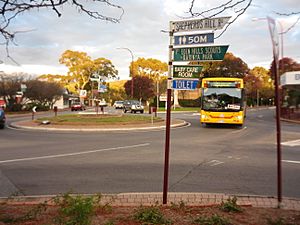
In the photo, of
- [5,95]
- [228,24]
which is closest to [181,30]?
[228,24]

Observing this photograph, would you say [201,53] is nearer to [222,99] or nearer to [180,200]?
[180,200]

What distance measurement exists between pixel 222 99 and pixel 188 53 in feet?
54.1

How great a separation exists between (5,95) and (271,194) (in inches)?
1945

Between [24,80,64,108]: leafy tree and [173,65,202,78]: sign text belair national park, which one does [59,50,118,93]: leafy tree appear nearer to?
[24,80,64,108]: leafy tree

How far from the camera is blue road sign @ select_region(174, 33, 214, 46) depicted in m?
5.32

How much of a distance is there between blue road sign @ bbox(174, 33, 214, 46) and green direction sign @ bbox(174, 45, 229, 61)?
0.32 ft

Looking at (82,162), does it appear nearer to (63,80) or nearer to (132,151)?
(132,151)

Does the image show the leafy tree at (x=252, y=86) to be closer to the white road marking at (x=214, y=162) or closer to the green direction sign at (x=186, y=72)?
the white road marking at (x=214, y=162)

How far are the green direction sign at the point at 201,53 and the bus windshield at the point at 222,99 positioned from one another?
16.4 m

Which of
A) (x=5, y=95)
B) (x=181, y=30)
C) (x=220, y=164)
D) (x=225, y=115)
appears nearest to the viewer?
(x=181, y=30)

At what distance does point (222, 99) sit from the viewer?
21.5 meters

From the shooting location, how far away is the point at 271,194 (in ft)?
21.5

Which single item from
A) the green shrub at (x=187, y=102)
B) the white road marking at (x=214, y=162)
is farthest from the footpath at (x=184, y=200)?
the green shrub at (x=187, y=102)

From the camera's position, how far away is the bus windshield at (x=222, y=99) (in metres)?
21.3
